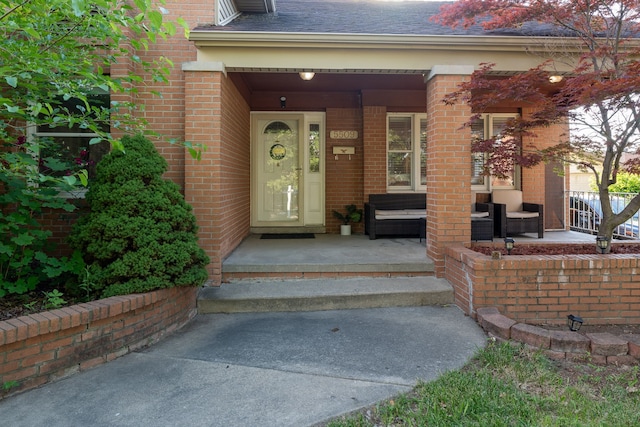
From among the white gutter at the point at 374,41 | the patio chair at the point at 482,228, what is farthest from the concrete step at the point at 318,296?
the white gutter at the point at 374,41

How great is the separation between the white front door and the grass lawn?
5089mm

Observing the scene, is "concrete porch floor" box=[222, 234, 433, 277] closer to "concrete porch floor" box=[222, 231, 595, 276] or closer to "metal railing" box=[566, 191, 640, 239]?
"concrete porch floor" box=[222, 231, 595, 276]

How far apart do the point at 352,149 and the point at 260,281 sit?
3.89 m

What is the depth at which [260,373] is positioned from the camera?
8.75 feet

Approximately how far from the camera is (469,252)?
3951 millimetres

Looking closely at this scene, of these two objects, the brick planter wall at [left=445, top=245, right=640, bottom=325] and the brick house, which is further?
the brick house

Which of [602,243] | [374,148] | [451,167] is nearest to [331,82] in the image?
[374,148]

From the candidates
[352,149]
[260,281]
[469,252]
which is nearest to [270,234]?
[352,149]

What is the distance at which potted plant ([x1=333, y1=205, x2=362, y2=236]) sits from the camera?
723cm

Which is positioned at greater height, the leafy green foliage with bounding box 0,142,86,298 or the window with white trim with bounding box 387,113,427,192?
the window with white trim with bounding box 387,113,427,192

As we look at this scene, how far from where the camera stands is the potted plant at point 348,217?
7.23 m

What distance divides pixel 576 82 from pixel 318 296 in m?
3.17

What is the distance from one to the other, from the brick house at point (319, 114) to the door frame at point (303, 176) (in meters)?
0.02

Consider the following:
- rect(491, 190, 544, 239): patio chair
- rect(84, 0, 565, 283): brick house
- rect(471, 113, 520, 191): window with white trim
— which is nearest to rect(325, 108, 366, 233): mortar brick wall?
rect(84, 0, 565, 283): brick house
